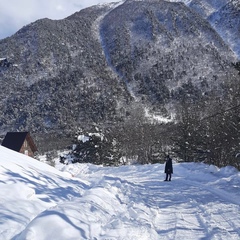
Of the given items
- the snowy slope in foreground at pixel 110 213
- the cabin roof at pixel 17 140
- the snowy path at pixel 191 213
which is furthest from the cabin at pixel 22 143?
the snowy path at pixel 191 213

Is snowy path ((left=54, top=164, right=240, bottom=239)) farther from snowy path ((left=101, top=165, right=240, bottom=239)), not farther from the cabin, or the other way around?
the cabin

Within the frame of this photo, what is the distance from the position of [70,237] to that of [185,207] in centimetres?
551

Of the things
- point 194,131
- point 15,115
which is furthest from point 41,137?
point 194,131

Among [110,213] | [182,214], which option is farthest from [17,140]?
[182,214]

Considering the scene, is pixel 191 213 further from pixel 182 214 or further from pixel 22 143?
pixel 22 143

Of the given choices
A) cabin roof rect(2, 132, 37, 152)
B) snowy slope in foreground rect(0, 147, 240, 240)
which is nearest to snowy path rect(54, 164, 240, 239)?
snowy slope in foreground rect(0, 147, 240, 240)

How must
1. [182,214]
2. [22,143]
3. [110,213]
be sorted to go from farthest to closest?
[22,143]
[182,214]
[110,213]

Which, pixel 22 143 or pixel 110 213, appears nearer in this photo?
pixel 110 213

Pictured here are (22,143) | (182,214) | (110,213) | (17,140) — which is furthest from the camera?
(17,140)

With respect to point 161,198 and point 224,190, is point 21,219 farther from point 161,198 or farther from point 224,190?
point 224,190

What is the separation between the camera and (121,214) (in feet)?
31.2

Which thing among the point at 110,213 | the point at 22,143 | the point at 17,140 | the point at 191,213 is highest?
the point at 17,140

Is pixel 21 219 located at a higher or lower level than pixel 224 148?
lower

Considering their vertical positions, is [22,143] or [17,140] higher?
[17,140]
